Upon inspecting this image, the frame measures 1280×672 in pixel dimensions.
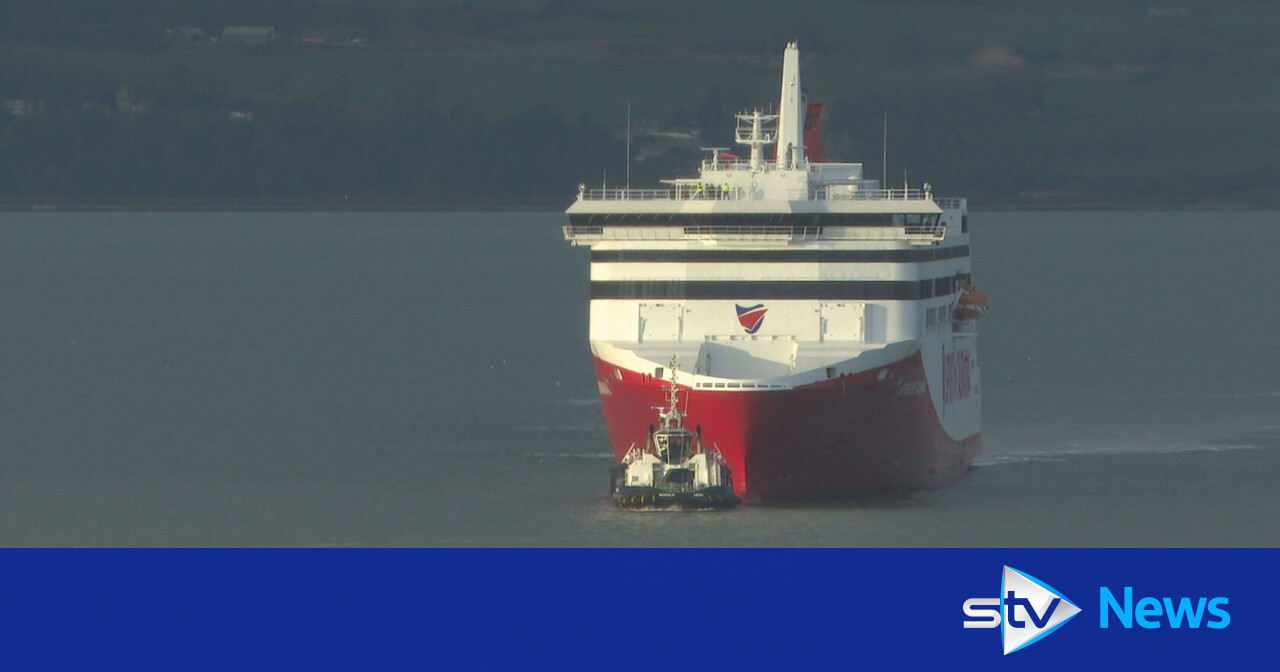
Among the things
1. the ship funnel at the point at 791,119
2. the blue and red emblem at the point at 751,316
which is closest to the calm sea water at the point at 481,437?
the blue and red emblem at the point at 751,316

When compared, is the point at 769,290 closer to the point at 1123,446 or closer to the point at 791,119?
the point at 791,119

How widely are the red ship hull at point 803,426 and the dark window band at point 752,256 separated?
6.88ft

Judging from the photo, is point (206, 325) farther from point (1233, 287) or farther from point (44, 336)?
point (1233, 287)

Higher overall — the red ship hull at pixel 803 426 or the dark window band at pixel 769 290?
the dark window band at pixel 769 290

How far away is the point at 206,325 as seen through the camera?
12975cm

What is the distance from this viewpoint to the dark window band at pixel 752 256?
5084cm

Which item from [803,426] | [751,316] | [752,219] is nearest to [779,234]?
[752,219]

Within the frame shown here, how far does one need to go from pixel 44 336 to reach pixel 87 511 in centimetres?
6567

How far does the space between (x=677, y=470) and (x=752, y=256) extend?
14.9 feet
